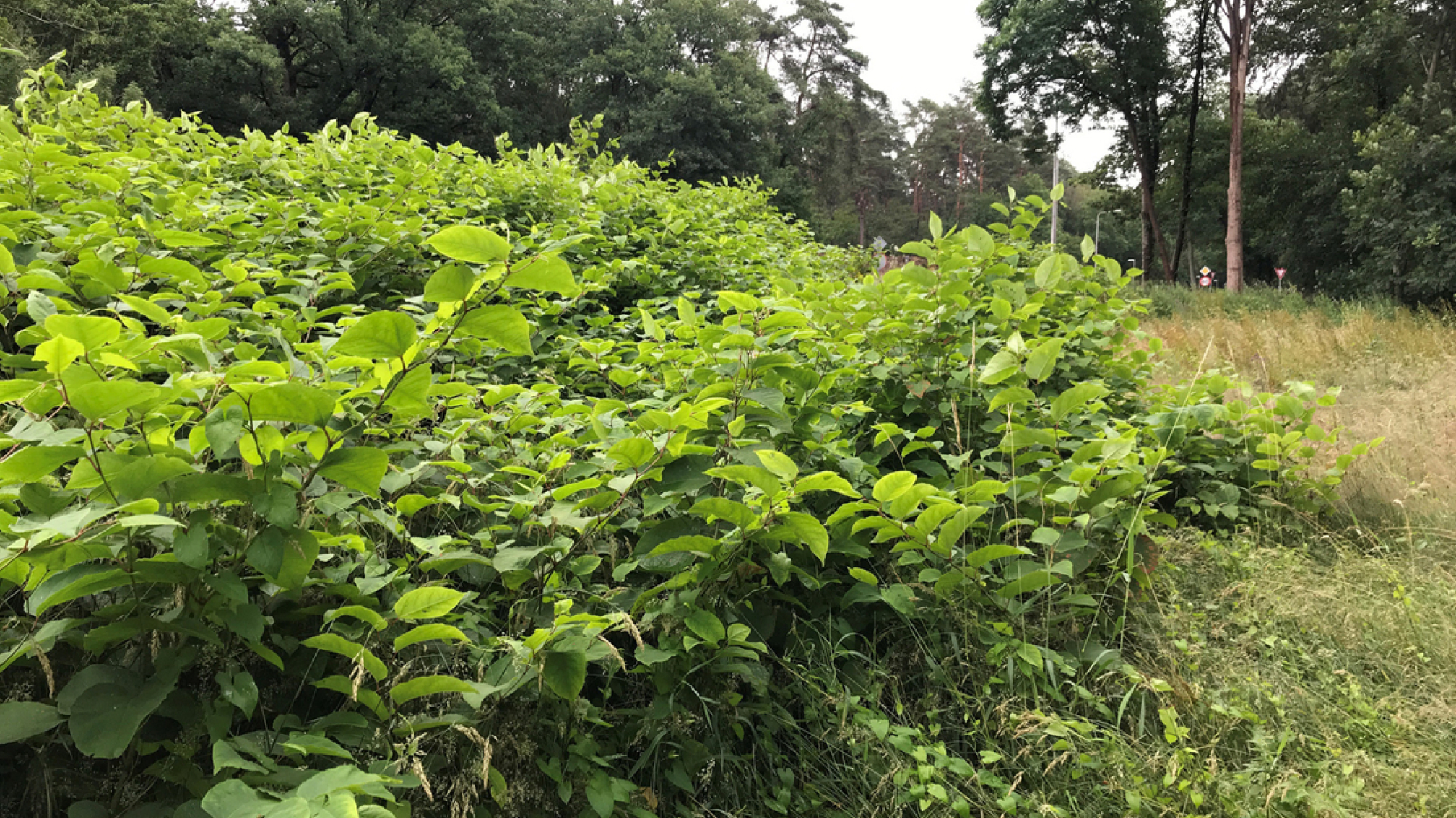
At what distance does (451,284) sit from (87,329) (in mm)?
454

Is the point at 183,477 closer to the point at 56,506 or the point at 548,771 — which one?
the point at 56,506

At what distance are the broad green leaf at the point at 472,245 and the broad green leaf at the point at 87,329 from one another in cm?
42

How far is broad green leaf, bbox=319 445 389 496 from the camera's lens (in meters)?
1.00

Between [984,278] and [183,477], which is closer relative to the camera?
[183,477]

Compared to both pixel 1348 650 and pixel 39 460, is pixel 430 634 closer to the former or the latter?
pixel 39 460

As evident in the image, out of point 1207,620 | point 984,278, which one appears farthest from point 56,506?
point 984,278

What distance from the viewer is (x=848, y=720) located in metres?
1.70

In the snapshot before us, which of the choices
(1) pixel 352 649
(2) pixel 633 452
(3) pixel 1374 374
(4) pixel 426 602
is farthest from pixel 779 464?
(3) pixel 1374 374

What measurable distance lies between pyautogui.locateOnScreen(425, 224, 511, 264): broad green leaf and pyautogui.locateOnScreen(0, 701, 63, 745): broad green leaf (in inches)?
30.2

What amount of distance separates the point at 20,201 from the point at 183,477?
222cm

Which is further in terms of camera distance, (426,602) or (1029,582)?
(1029,582)

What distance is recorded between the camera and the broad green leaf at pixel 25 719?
2.85 ft

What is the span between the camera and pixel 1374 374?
17.7 feet

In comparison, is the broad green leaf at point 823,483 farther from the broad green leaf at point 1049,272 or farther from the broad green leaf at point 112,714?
the broad green leaf at point 1049,272
